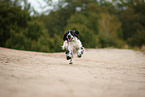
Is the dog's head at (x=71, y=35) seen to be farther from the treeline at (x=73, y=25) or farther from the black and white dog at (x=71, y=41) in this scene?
the treeline at (x=73, y=25)

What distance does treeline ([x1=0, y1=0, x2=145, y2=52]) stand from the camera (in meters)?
16.6

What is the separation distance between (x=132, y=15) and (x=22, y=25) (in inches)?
1409

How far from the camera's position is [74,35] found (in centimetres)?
620

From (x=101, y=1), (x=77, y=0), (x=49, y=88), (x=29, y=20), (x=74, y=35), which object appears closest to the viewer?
(x=49, y=88)

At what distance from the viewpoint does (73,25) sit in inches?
728

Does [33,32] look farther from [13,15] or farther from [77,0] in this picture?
[77,0]

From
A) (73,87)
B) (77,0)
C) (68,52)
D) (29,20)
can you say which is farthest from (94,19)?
(73,87)

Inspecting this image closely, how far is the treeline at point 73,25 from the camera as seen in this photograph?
1656 cm

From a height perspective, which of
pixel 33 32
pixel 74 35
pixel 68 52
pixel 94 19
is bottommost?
pixel 68 52

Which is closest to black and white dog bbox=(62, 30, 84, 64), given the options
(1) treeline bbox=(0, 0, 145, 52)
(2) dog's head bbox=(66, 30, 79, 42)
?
(2) dog's head bbox=(66, 30, 79, 42)

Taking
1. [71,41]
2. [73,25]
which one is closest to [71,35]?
[71,41]

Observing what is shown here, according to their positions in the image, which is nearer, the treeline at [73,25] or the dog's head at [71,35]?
the dog's head at [71,35]

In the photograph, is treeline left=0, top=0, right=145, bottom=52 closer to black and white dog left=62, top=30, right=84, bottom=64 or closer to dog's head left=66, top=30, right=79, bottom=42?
black and white dog left=62, top=30, right=84, bottom=64

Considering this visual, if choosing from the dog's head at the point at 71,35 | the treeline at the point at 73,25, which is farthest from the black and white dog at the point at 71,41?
the treeline at the point at 73,25
